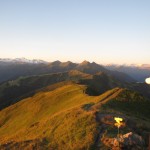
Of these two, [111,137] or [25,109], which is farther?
[25,109]

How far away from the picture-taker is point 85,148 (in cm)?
3434

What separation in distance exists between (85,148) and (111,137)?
3407 millimetres

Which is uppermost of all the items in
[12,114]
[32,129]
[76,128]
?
[76,128]

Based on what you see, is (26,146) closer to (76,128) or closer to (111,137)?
(76,128)

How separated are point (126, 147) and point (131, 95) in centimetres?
3477

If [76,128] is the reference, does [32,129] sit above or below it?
below

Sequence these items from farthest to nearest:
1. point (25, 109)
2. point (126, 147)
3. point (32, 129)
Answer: point (25, 109) → point (32, 129) → point (126, 147)

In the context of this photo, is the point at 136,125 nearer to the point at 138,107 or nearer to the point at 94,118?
the point at 94,118

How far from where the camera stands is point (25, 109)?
105 m

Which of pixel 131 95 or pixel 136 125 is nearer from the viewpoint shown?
pixel 136 125

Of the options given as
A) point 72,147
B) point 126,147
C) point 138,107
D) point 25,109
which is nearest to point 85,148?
point 72,147

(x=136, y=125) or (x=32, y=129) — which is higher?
(x=136, y=125)

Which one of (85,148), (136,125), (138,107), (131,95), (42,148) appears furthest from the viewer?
(131,95)

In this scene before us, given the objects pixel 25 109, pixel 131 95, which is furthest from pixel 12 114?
pixel 131 95
